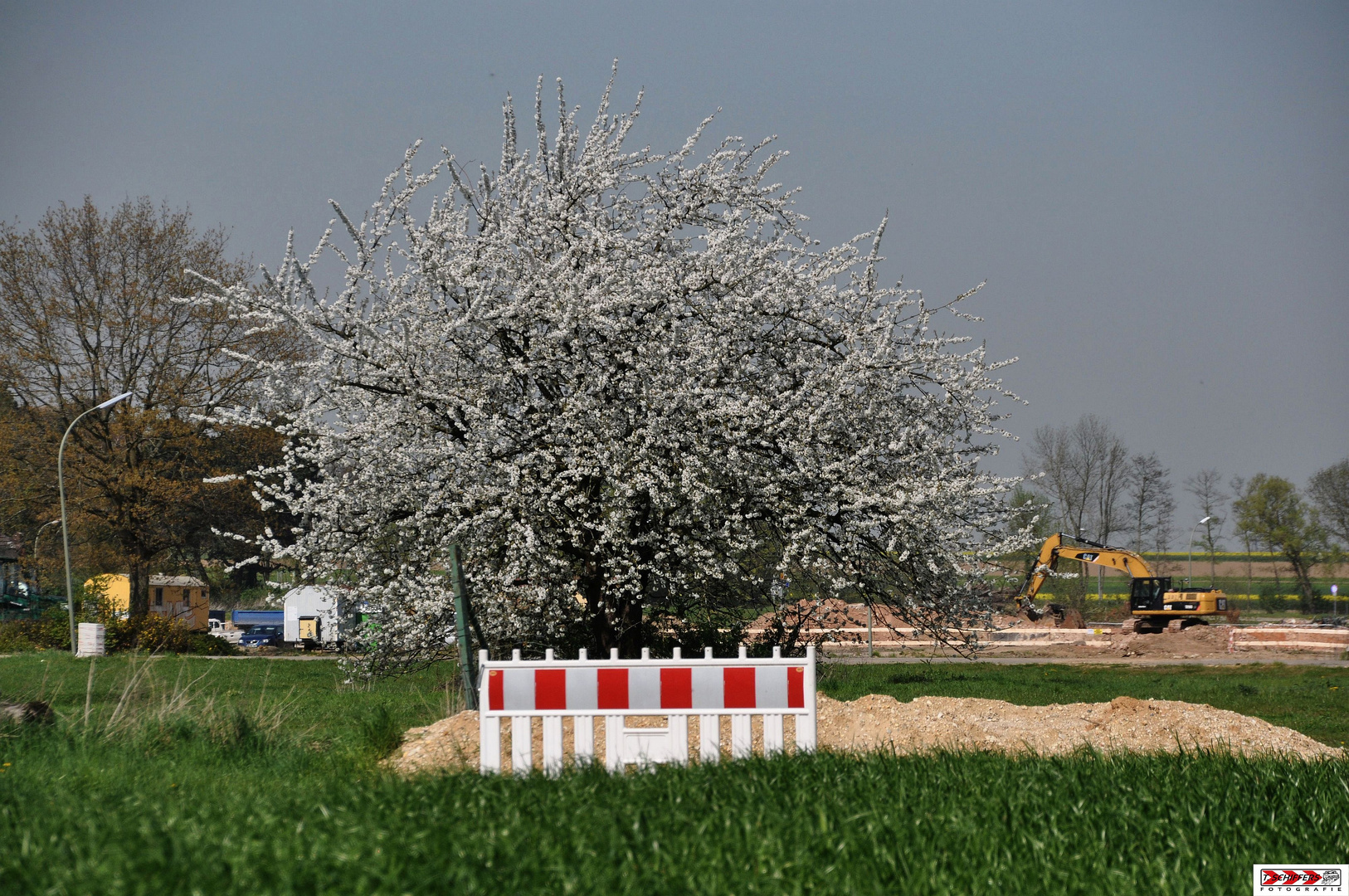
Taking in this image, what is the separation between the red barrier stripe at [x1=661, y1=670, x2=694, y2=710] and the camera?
232 inches

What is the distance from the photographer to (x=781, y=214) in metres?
14.3

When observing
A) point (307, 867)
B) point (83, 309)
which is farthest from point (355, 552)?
point (83, 309)

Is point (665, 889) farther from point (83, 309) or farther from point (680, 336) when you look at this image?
point (83, 309)

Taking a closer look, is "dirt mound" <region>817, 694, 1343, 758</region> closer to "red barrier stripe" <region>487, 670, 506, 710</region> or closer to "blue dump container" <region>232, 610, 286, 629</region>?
"red barrier stripe" <region>487, 670, 506, 710</region>

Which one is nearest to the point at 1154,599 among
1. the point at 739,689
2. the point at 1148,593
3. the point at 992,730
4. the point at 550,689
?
the point at 1148,593

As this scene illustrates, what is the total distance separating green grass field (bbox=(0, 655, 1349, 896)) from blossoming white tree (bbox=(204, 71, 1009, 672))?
5376 mm

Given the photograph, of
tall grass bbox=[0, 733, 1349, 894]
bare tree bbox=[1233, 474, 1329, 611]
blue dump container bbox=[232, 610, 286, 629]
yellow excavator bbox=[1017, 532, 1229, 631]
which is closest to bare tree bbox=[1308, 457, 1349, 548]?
bare tree bbox=[1233, 474, 1329, 611]

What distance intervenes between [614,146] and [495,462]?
4.38 metres

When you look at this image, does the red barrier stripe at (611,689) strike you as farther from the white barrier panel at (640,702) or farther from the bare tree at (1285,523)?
the bare tree at (1285,523)

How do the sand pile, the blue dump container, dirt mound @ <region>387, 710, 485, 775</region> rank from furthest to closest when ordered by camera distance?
the blue dump container
the sand pile
dirt mound @ <region>387, 710, 485, 775</region>

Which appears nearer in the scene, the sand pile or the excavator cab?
the sand pile

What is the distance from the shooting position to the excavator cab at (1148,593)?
3800cm

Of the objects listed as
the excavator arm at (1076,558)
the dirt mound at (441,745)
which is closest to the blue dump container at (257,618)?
the excavator arm at (1076,558)

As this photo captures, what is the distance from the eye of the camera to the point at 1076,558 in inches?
1361
